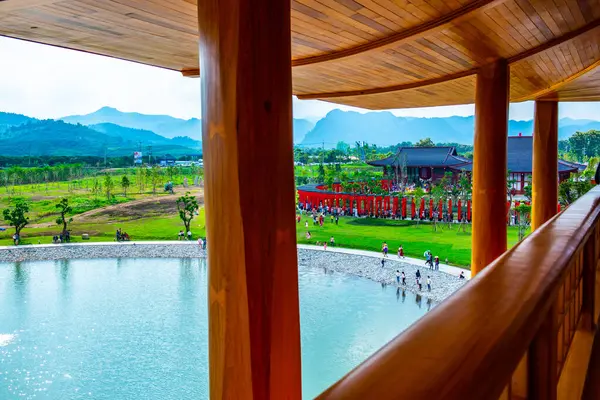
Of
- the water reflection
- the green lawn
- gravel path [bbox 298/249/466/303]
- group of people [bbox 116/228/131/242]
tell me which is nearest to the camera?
gravel path [bbox 298/249/466/303]

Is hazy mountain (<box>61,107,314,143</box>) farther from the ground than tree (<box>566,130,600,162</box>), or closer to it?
farther from the ground

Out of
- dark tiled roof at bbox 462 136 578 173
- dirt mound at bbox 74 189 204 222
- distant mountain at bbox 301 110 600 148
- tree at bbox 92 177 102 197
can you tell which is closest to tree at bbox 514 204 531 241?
dark tiled roof at bbox 462 136 578 173

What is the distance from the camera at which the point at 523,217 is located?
19797 mm

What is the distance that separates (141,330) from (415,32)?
13416 mm

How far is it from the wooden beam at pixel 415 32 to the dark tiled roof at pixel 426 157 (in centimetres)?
2548

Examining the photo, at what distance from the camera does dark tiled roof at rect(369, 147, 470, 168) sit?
90.6 ft

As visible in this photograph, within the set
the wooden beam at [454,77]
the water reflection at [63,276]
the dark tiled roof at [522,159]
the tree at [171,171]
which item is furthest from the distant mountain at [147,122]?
the wooden beam at [454,77]

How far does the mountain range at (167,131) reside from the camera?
152 feet

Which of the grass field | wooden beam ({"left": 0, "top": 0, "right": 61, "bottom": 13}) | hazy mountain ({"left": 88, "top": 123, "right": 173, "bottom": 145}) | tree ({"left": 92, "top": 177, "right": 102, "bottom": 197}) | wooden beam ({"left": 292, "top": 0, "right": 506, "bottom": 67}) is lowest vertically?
the grass field

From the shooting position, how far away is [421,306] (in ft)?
47.1

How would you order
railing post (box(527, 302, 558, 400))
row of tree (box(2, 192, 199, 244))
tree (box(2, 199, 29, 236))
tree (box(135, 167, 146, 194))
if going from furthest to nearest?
tree (box(135, 167, 146, 194)) < row of tree (box(2, 192, 199, 244)) < tree (box(2, 199, 29, 236)) < railing post (box(527, 302, 558, 400))

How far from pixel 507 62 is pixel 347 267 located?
16009 mm

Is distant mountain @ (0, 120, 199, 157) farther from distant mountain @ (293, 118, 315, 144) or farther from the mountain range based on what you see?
distant mountain @ (293, 118, 315, 144)

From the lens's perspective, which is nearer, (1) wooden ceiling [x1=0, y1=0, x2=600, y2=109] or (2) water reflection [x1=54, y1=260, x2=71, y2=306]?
(1) wooden ceiling [x1=0, y1=0, x2=600, y2=109]
